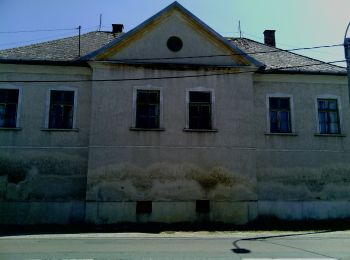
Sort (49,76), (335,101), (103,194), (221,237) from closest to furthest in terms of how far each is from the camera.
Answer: (221,237), (103,194), (49,76), (335,101)

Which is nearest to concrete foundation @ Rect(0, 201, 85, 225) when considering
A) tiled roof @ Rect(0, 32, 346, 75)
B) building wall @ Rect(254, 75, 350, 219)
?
tiled roof @ Rect(0, 32, 346, 75)

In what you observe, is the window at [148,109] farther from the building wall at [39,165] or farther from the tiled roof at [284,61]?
the tiled roof at [284,61]

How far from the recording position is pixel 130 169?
1440 centimetres

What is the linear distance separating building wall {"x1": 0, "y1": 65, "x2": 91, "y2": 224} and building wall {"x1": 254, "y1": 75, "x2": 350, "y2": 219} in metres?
7.88

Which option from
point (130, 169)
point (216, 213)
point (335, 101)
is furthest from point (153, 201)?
point (335, 101)

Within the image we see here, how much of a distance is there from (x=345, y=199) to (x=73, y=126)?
1269 centimetres

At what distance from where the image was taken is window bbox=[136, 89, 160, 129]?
14.9 metres

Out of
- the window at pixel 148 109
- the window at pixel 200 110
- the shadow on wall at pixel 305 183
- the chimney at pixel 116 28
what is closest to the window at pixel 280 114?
the shadow on wall at pixel 305 183

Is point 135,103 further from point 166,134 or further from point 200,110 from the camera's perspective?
point 200,110

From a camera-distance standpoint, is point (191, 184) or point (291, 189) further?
point (291, 189)

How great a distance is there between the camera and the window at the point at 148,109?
14906 millimetres

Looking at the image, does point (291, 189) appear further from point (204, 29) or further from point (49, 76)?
point (49, 76)

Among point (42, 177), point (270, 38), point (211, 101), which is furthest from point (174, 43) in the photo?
point (42, 177)

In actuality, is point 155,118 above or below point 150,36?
below
